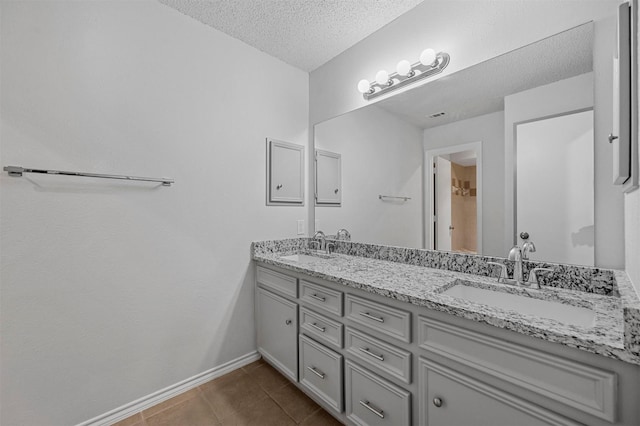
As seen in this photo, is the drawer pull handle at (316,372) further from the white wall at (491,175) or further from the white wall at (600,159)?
the white wall at (600,159)

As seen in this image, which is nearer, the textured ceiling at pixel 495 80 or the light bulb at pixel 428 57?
the textured ceiling at pixel 495 80

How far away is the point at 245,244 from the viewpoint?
6.86 feet

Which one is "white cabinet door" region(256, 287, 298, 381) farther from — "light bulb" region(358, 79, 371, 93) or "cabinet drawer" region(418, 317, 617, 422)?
"light bulb" region(358, 79, 371, 93)

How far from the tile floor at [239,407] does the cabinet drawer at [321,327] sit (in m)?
0.45

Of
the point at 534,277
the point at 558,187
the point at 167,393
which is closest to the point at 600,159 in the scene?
the point at 558,187

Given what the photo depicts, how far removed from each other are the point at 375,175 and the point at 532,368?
143cm

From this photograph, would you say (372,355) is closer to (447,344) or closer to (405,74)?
(447,344)

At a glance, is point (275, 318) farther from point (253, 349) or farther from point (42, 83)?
point (42, 83)

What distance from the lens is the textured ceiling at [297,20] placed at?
5.53ft

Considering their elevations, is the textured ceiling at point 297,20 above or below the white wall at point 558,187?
above

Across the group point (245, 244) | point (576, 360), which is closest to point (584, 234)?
point (576, 360)

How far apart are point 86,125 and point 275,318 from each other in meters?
1.61

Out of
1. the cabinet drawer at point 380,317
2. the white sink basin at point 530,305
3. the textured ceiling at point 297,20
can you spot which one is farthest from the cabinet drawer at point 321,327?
the textured ceiling at point 297,20

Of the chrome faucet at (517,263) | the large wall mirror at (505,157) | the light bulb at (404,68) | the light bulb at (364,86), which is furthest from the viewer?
the light bulb at (364,86)
